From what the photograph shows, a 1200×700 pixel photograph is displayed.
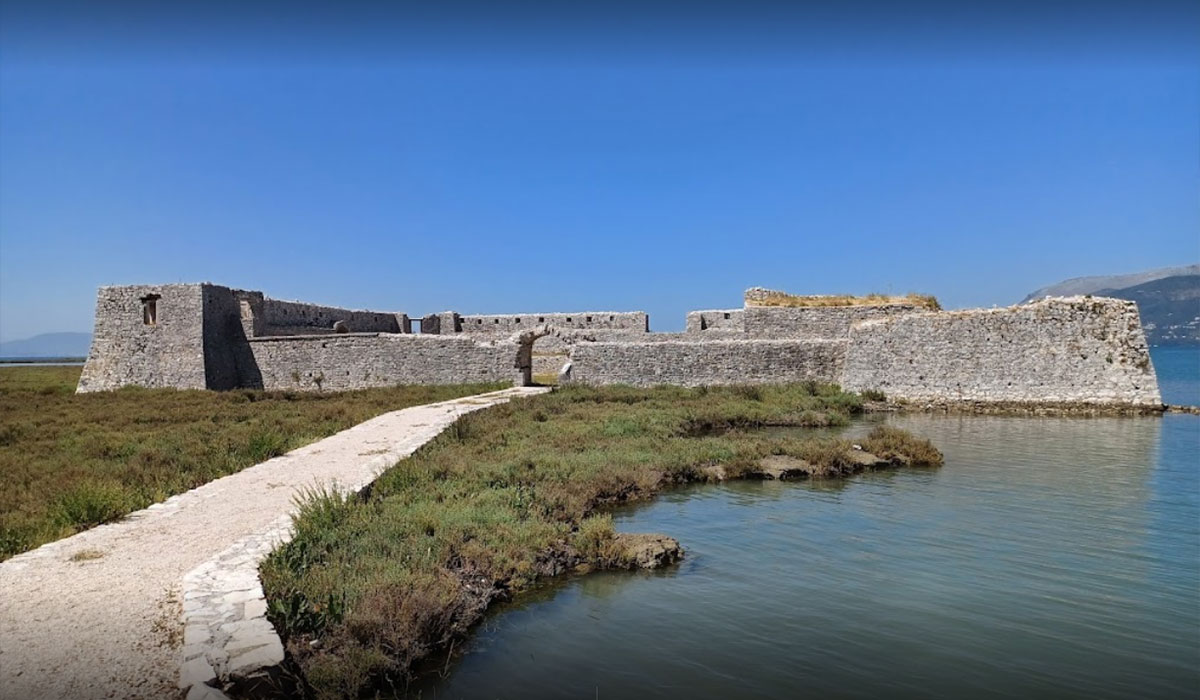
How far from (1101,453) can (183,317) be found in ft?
102

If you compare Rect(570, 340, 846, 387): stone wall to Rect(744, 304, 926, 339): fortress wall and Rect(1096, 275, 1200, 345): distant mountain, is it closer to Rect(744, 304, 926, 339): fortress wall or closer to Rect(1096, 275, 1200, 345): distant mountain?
Rect(744, 304, 926, 339): fortress wall

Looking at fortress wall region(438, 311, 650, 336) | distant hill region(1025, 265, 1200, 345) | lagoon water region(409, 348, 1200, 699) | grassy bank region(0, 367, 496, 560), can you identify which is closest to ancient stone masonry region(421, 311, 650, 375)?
fortress wall region(438, 311, 650, 336)


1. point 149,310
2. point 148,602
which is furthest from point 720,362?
point 148,602

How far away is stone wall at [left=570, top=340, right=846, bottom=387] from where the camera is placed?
28.7 meters

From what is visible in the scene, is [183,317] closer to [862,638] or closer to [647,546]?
[647,546]

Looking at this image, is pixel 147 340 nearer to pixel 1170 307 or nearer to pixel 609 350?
pixel 609 350

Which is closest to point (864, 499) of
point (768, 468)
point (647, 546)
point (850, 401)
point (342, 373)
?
point (768, 468)

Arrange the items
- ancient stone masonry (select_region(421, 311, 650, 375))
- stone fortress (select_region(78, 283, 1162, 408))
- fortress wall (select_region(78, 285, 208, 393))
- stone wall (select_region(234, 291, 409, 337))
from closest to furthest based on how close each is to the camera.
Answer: stone fortress (select_region(78, 283, 1162, 408)), fortress wall (select_region(78, 285, 208, 393)), stone wall (select_region(234, 291, 409, 337)), ancient stone masonry (select_region(421, 311, 650, 375))

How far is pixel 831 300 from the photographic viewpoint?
3203 cm

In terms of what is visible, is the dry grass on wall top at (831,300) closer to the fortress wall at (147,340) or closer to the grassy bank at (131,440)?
the grassy bank at (131,440)

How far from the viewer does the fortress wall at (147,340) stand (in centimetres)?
2889

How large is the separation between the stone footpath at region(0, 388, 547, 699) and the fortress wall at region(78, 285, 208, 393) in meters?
21.5

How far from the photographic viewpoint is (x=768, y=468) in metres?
14.4

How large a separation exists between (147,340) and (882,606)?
3094cm
